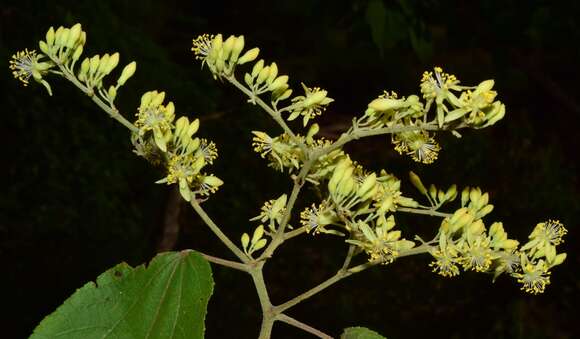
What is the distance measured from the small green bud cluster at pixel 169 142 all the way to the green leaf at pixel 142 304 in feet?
0.81

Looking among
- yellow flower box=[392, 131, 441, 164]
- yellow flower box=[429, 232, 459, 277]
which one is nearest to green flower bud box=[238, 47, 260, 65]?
yellow flower box=[392, 131, 441, 164]

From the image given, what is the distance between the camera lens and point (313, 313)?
7.81 meters

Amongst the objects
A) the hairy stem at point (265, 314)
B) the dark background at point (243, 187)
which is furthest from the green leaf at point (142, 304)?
the dark background at point (243, 187)

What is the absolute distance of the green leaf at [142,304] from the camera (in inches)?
82.8

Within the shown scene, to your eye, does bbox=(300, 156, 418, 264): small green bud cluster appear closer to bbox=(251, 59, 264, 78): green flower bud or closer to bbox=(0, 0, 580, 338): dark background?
bbox=(251, 59, 264, 78): green flower bud

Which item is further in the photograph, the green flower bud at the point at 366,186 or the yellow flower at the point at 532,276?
the yellow flower at the point at 532,276

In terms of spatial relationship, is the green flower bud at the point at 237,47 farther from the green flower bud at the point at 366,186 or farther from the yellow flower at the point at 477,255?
the yellow flower at the point at 477,255

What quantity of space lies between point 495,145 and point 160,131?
375 inches

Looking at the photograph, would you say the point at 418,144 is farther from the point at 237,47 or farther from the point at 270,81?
the point at 237,47

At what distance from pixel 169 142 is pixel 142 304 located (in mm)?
524

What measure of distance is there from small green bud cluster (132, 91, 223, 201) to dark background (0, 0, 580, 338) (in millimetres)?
2823

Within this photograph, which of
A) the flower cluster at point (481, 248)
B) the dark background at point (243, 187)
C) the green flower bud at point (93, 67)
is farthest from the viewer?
the dark background at point (243, 187)

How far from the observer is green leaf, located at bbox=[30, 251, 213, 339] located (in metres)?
2.10

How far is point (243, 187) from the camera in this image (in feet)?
29.9
